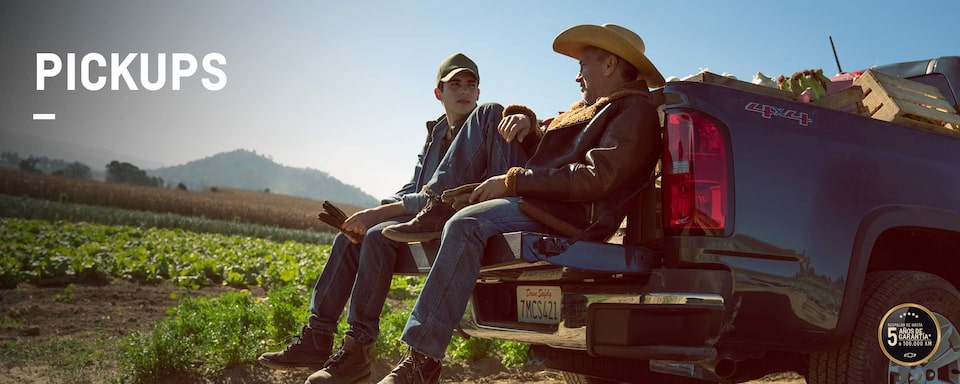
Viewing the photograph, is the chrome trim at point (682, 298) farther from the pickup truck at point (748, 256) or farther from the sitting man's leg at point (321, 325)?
the sitting man's leg at point (321, 325)

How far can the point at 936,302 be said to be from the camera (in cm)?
383

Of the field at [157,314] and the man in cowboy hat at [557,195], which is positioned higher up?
the man in cowboy hat at [557,195]

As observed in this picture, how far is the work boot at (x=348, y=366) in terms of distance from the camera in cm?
383

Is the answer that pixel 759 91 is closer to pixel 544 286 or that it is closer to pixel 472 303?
pixel 544 286

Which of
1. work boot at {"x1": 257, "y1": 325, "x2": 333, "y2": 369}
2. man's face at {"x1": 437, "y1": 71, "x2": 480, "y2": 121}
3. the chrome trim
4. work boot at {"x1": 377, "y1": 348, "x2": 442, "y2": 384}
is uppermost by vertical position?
man's face at {"x1": 437, "y1": 71, "x2": 480, "y2": 121}

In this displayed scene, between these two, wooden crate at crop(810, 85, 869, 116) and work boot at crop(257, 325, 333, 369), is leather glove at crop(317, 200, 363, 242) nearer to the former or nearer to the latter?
work boot at crop(257, 325, 333, 369)

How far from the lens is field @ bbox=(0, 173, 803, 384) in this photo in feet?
21.5

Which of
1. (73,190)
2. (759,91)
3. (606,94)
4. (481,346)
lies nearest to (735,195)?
(759,91)

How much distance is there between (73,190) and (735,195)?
4769cm

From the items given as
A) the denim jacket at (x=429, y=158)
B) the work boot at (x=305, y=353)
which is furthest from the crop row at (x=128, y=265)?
the work boot at (x=305, y=353)

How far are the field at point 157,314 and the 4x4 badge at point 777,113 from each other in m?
4.21

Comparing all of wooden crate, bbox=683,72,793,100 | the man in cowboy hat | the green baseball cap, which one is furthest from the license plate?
the green baseball cap

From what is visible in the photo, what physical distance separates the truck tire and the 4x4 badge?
84 cm

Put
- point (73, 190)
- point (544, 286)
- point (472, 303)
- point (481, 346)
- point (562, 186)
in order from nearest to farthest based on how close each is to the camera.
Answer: point (562, 186)
point (544, 286)
point (472, 303)
point (481, 346)
point (73, 190)
